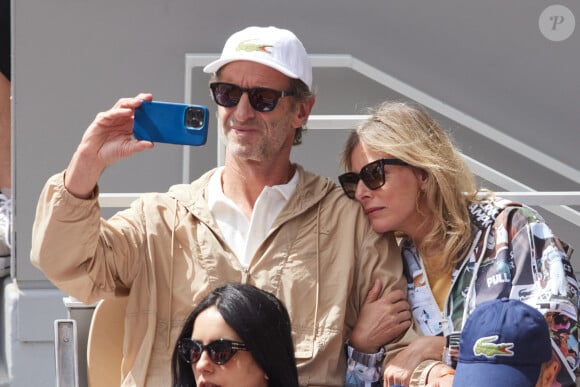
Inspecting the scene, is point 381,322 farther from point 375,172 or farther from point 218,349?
point 218,349

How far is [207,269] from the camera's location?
141 inches

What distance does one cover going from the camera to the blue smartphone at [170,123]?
135 inches

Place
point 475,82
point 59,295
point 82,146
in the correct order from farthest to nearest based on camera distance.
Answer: point 475,82, point 59,295, point 82,146

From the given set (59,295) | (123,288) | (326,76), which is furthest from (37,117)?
(123,288)

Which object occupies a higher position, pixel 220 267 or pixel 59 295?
pixel 220 267

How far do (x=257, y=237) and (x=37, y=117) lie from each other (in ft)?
5.48

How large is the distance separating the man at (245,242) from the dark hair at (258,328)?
0.35 m

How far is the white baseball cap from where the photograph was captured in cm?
366

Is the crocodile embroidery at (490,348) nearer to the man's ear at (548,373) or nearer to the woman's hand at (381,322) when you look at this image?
the man's ear at (548,373)

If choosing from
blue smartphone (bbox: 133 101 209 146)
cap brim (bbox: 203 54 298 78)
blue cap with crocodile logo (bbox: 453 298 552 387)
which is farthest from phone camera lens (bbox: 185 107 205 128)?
blue cap with crocodile logo (bbox: 453 298 552 387)

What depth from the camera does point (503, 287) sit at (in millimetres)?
3467

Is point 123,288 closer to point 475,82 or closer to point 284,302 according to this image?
point 284,302

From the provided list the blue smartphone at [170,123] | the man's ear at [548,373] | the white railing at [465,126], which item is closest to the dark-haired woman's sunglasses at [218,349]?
the blue smartphone at [170,123]

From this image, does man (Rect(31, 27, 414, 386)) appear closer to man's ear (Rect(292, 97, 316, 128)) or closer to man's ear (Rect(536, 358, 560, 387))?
man's ear (Rect(292, 97, 316, 128))
